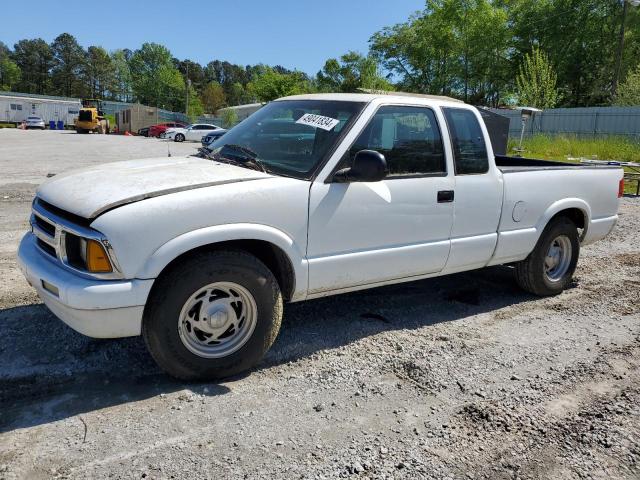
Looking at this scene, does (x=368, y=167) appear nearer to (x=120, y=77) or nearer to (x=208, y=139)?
(x=208, y=139)

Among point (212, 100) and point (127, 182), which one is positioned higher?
point (212, 100)

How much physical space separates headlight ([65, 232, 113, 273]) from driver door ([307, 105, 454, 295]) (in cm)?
130

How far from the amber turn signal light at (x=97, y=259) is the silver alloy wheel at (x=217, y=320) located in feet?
1.66

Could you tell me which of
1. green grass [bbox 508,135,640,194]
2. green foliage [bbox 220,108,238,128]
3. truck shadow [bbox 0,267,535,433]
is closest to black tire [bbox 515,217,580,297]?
truck shadow [bbox 0,267,535,433]

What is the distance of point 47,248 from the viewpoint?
11.2 feet

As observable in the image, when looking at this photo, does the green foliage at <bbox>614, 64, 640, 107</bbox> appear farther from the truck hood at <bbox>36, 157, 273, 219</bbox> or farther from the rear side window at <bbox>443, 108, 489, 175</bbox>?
the truck hood at <bbox>36, 157, 273, 219</bbox>

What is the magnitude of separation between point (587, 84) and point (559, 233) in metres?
52.1

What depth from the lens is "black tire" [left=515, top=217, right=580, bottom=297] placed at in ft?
17.3

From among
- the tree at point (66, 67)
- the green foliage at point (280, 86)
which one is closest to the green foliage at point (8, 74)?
the tree at point (66, 67)

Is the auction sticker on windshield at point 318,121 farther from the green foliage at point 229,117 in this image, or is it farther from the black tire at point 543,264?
the green foliage at point 229,117

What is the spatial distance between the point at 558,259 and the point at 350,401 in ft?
11.0

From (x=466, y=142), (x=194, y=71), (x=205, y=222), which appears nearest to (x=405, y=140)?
(x=466, y=142)

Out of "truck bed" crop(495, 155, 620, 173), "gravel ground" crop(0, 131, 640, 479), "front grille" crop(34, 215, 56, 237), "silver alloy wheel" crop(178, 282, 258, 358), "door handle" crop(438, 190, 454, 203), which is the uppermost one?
"truck bed" crop(495, 155, 620, 173)

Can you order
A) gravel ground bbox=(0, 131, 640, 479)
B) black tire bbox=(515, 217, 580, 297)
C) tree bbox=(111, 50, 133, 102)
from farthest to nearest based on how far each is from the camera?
tree bbox=(111, 50, 133, 102)
black tire bbox=(515, 217, 580, 297)
gravel ground bbox=(0, 131, 640, 479)
